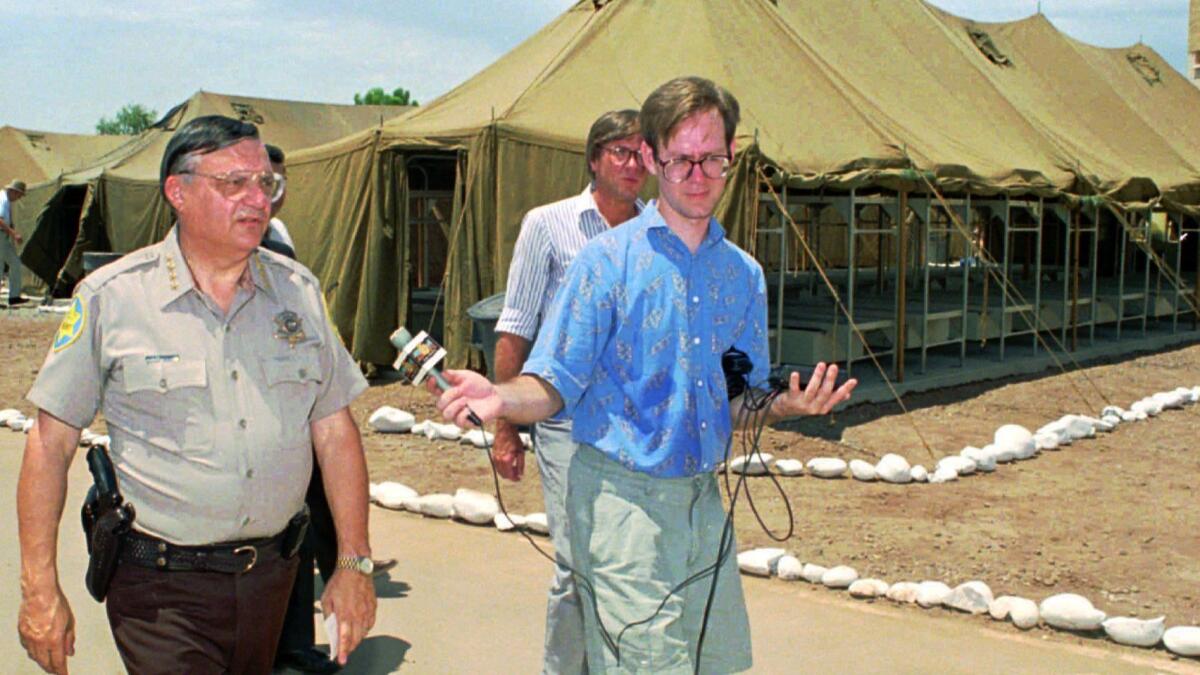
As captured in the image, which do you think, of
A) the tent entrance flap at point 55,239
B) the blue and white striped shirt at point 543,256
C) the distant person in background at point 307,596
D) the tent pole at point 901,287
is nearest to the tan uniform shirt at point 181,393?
the blue and white striped shirt at point 543,256

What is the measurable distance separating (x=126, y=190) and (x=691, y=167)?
57.6 ft

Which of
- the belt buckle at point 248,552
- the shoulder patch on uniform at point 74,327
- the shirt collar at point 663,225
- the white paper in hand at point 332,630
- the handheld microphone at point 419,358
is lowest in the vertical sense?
the white paper in hand at point 332,630

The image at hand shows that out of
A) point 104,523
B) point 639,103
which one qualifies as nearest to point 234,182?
point 104,523

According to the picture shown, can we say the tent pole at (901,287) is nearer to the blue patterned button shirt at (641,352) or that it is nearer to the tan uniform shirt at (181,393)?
the blue patterned button shirt at (641,352)

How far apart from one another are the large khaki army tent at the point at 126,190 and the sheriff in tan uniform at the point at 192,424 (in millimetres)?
15523

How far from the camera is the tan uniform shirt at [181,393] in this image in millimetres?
2607

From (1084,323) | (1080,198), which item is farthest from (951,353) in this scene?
(1084,323)

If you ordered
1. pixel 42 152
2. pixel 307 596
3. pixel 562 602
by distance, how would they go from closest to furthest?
pixel 562 602 < pixel 307 596 < pixel 42 152

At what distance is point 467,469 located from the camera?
7.71 meters

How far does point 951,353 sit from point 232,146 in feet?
38.1

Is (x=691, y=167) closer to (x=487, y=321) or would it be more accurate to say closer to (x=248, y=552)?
(x=248, y=552)

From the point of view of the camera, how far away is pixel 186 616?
2637 millimetres

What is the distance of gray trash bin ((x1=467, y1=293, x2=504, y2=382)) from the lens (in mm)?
4867

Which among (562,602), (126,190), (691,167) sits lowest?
(562,602)
